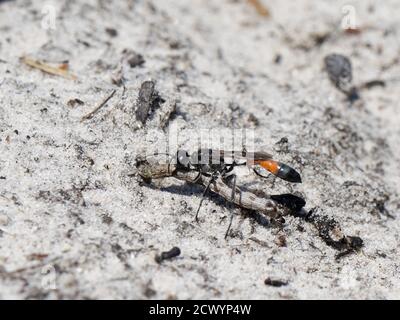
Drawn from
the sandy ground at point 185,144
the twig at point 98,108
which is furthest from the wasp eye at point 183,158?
the twig at point 98,108

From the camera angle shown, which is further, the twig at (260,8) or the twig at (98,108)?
the twig at (260,8)

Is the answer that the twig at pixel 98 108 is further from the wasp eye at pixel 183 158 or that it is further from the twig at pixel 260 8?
the twig at pixel 260 8

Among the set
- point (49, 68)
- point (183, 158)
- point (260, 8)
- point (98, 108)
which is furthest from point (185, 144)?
point (260, 8)

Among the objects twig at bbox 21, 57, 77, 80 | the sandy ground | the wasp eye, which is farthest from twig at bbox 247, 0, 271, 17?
the wasp eye

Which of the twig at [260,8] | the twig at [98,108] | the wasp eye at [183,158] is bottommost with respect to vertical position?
the wasp eye at [183,158]

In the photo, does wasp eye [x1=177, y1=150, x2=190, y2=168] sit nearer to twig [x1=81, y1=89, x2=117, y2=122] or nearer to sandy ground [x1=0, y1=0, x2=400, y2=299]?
sandy ground [x1=0, y1=0, x2=400, y2=299]

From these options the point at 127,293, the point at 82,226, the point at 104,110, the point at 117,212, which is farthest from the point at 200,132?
the point at 127,293

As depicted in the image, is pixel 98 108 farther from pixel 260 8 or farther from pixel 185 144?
pixel 260 8
